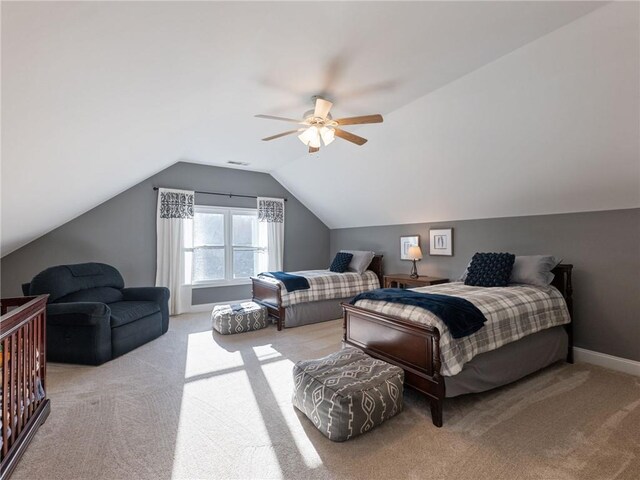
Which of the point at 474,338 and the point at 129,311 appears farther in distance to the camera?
the point at 129,311

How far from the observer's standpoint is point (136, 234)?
5.00 metres

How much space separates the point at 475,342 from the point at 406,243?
10.1 ft

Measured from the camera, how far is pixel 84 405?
2.38 metres

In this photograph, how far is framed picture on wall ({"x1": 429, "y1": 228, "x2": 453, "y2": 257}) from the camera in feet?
15.2

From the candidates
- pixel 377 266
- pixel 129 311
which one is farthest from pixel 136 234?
pixel 377 266

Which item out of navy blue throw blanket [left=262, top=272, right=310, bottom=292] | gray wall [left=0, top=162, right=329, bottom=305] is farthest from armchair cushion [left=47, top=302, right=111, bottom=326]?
navy blue throw blanket [left=262, top=272, right=310, bottom=292]

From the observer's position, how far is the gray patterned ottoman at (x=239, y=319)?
4.15 m

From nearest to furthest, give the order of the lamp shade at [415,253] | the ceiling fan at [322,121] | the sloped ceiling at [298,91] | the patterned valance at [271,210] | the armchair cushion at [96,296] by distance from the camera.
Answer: the sloped ceiling at [298,91] < the ceiling fan at [322,121] < the armchair cushion at [96,296] < the lamp shade at [415,253] < the patterned valance at [271,210]

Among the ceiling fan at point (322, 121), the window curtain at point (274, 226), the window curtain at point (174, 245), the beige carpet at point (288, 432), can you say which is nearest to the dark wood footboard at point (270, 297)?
the window curtain at point (274, 226)

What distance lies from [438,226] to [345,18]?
3.63 metres

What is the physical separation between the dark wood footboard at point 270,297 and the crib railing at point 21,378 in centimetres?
258

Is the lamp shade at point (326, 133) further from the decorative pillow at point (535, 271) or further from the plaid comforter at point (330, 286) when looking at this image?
the decorative pillow at point (535, 271)

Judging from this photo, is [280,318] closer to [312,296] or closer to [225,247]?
[312,296]

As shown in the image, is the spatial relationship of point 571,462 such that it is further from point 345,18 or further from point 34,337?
point 34,337
